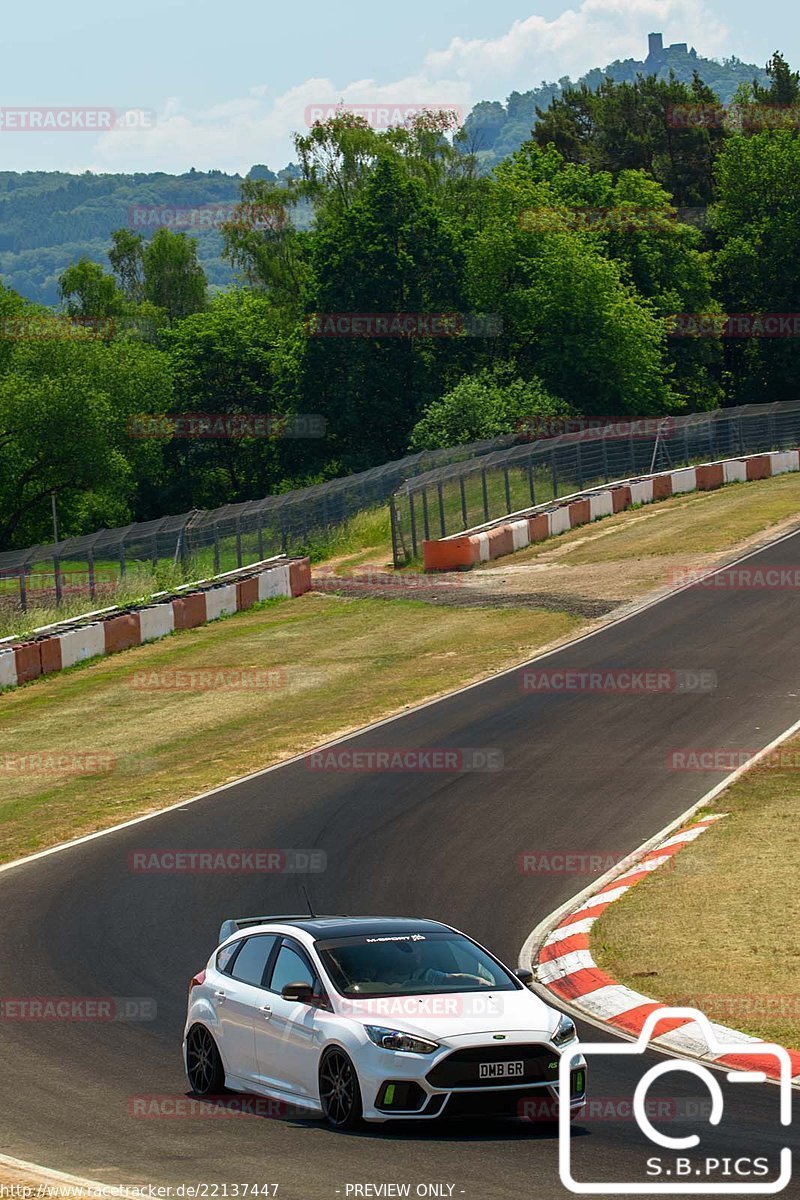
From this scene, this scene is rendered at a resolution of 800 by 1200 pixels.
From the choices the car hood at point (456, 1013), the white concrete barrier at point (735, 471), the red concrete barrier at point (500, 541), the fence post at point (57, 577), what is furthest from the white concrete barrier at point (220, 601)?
the car hood at point (456, 1013)

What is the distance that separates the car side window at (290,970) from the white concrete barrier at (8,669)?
23.8m

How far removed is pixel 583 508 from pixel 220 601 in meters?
14.5

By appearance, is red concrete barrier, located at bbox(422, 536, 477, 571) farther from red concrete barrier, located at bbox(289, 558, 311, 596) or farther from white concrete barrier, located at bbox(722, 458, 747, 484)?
white concrete barrier, located at bbox(722, 458, 747, 484)

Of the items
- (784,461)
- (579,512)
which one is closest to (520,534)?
(579,512)

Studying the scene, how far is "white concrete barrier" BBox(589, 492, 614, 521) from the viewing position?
51875mm

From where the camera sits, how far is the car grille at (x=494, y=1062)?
34.9 feet

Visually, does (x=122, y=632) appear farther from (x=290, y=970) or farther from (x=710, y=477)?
(x=290, y=970)

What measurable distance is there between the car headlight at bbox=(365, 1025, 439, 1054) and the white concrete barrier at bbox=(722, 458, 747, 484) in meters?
47.3

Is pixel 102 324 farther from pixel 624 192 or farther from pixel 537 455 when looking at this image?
pixel 537 455

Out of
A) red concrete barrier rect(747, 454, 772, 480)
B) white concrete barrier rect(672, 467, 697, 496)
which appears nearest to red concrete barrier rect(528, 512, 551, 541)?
white concrete barrier rect(672, 467, 697, 496)

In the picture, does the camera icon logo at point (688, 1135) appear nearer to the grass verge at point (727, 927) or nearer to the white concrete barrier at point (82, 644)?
the grass verge at point (727, 927)

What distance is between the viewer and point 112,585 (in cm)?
4150

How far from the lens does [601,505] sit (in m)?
52.3

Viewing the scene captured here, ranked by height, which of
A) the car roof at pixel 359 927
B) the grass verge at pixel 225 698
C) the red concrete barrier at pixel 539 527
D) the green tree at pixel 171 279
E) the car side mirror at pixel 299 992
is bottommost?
the grass verge at pixel 225 698
